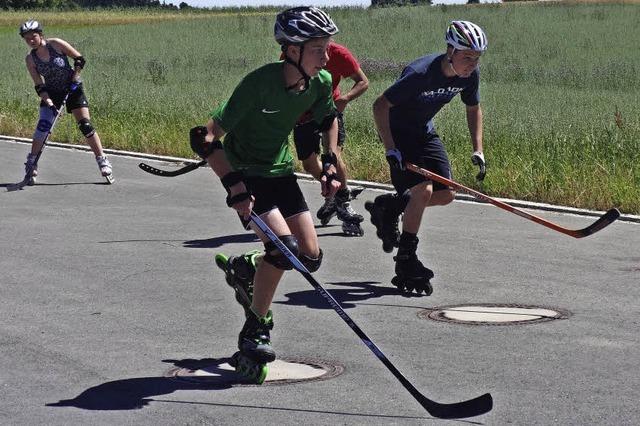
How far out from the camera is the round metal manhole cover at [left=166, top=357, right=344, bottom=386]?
706 cm

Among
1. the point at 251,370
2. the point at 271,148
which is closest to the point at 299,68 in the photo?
the point at 271,148

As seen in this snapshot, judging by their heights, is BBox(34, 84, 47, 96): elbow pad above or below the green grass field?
above

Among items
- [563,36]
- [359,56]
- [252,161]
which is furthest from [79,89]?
[563,36]

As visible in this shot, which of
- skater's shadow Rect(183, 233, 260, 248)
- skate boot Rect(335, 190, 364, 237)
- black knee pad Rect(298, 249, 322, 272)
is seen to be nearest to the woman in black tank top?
skater's shadow Rect(183, 233, 260, 248)

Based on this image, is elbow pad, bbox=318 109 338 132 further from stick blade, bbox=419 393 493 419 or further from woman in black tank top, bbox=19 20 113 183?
woman in black tank top, bbox=19 20 113 183

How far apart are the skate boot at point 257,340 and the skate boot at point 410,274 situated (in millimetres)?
2242

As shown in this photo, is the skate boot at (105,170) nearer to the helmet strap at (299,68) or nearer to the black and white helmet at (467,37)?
the black and white helmet at (467,37)

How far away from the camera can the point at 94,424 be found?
6230 mm

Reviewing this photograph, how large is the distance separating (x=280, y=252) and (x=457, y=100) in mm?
20025

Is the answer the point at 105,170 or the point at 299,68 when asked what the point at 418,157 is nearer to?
the point at 299,68

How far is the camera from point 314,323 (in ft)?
27.7

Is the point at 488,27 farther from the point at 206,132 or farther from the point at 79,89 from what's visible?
the point at 206,132

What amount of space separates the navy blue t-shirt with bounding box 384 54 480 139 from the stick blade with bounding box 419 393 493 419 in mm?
3795

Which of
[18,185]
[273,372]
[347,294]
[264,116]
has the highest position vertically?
[264,116]
